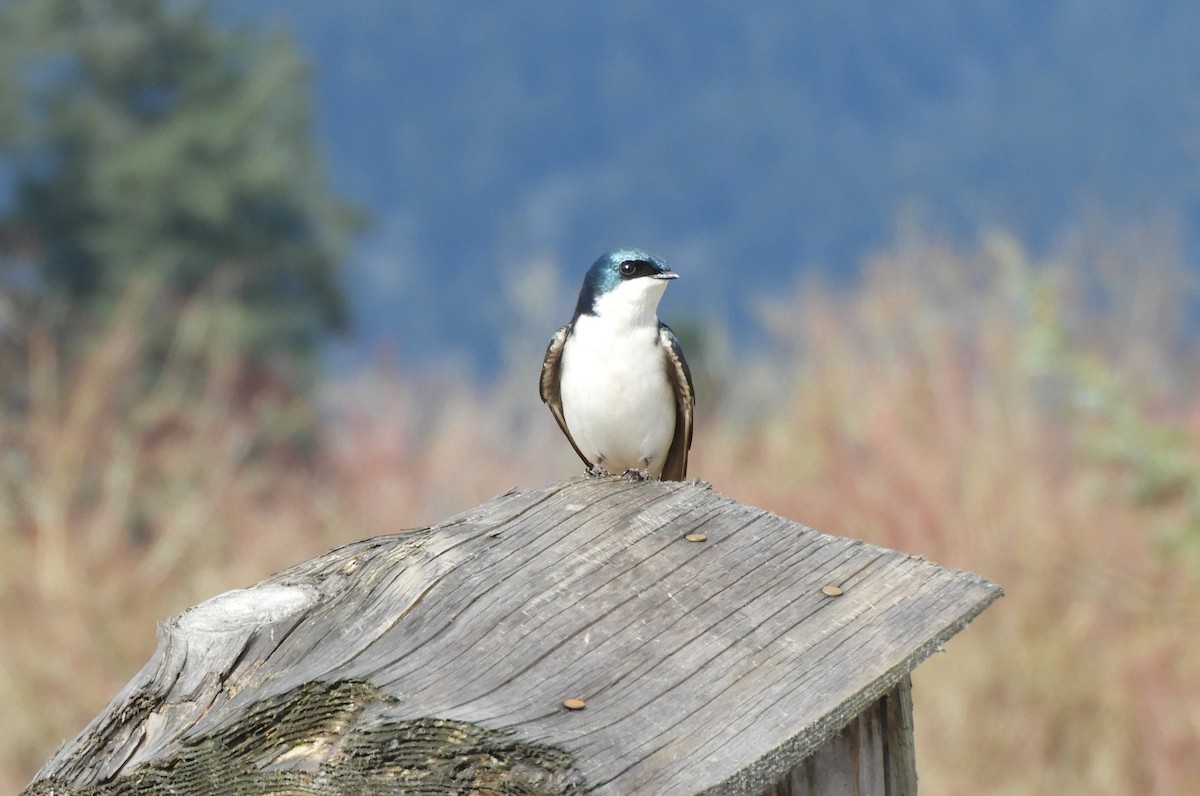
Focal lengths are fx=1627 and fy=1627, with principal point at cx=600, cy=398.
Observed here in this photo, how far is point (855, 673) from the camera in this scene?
247 centimetres

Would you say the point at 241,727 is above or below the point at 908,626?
above

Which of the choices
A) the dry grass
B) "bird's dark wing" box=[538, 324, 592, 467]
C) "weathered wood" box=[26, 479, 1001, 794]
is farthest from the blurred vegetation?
"weathered wood" box=[26, 479, 1001, 794]

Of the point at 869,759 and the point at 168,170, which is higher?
the point at 168,170

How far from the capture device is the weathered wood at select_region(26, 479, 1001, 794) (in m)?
2.26

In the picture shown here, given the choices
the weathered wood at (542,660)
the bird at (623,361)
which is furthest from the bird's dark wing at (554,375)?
the weathered wood at (542,660)

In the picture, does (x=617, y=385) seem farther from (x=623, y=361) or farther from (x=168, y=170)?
(x=168, y=170)

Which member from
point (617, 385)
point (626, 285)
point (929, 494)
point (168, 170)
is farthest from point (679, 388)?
point (168, 170)

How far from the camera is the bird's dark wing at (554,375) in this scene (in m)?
4.33

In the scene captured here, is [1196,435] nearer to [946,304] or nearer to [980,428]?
[980,428]

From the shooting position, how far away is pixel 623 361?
4.12 meters

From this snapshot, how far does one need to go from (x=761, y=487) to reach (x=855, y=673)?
24.4 feet

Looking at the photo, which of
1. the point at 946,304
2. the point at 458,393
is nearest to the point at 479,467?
Answer: the point at 458,393

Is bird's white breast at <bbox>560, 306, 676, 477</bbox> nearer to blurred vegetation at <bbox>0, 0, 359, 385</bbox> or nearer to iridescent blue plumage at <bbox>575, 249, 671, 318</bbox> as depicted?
iridescent blue plumage at <bbox>575, 249, 671, 318</bbox>

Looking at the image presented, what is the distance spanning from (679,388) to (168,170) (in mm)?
18728
